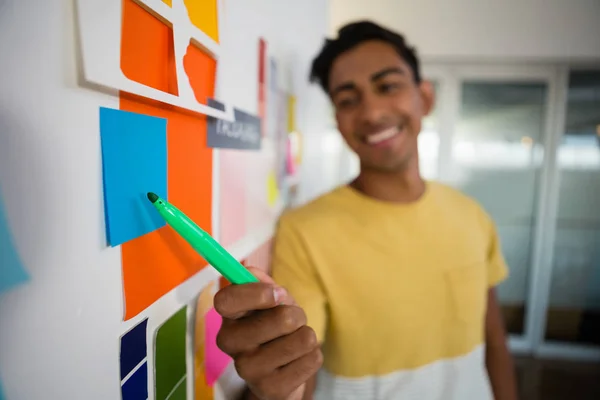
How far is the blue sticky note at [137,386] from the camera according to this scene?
25cm

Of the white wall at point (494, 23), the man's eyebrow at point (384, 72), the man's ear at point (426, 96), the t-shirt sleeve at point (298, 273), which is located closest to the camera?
the t-shirt sleeve at point (298, 273)

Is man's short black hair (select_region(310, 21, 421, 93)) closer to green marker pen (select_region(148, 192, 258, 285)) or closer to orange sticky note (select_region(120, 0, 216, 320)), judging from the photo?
orange sticky note (select_region(120, 0, 216, 320))

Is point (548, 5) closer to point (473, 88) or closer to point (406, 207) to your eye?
point (473, 88)

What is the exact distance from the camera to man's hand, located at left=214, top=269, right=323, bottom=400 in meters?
0.27

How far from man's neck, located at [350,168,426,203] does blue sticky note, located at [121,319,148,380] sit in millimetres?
576

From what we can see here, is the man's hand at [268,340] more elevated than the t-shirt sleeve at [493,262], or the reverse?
the man's hand at [268,340]

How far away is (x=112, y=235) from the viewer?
0.72ft

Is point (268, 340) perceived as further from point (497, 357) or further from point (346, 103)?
point (497, 357)

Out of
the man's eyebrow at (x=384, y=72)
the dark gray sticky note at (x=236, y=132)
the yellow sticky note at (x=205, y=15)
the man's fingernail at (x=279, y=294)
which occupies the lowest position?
the man's fingernail at (x=279, y=294)

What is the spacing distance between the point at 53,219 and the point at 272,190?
46 centimetres

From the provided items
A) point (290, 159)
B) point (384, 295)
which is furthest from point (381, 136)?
point (384, 295)

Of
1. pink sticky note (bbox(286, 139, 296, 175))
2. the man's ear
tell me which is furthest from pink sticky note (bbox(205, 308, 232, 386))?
the man's ear

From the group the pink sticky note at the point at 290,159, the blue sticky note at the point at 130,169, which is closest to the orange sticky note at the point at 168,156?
the blue sticky note at the point at 130,169

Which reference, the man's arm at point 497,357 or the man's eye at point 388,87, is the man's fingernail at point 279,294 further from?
the man's arm at point 497,357
